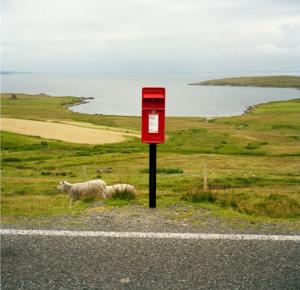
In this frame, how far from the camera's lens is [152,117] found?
8367mm

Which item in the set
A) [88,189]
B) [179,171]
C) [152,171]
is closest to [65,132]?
[179,171]

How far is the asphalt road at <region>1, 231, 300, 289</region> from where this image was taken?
5172 millimetres

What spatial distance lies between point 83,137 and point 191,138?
1422 cm

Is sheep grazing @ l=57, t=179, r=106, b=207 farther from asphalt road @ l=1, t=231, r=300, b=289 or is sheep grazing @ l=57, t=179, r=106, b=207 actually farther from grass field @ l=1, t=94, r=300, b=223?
asphalt road @ l=1, t=231, r=300, b=289

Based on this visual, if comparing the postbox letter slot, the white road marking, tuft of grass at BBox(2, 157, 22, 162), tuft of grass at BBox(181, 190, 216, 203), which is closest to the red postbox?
the postbox letter slot

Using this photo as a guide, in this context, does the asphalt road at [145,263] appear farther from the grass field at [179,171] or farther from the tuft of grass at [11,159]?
the tuft of grass at [11,159]

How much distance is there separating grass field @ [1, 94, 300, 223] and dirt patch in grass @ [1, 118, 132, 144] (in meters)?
2.96

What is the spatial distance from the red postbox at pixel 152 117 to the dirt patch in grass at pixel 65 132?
146 feet

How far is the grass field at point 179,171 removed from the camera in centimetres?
869

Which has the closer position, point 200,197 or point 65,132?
point 200,197

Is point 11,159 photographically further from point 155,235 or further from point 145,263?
point 145,263

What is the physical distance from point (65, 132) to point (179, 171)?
32941mm

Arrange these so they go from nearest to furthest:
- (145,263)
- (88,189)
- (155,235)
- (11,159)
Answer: (145,263), (155,235), (88,189), (11,159)

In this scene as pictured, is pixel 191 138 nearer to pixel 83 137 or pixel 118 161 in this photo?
pixel 83 137
